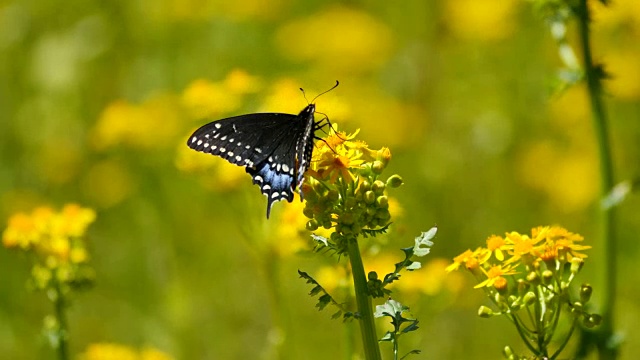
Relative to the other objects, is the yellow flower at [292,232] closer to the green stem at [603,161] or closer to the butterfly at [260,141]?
the butterfly at [260,141]

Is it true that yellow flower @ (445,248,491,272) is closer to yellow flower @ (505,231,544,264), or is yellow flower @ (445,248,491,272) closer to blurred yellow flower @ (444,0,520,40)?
yellow flower @ (505,231,544,264)

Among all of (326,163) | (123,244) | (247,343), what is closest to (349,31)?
(123,244)

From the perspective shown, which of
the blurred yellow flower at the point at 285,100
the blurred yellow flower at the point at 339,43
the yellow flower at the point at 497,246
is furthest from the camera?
the blurred yellow flower at the point at 339,43

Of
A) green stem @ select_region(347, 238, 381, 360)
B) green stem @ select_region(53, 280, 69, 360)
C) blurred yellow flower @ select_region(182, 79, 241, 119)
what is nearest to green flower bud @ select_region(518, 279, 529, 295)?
green stem @ select_region(347, 238, 381, 360)

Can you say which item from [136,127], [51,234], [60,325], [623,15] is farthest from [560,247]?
[136,127]

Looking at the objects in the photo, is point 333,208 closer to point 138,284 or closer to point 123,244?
point 138,284

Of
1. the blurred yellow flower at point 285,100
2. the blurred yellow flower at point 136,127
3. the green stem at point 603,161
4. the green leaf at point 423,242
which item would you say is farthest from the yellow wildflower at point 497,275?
the blurred yellow flower at point 136,127

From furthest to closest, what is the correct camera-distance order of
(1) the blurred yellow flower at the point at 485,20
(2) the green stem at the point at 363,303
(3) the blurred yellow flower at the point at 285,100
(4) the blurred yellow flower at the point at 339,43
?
(4) the blurred yellow flower at the point at 339,43, (1) the blurred yellow flower at the point at 485,20, (3) the blurred yellow flower at the point at 285,100, (2) the green stem at the point at 363,303
